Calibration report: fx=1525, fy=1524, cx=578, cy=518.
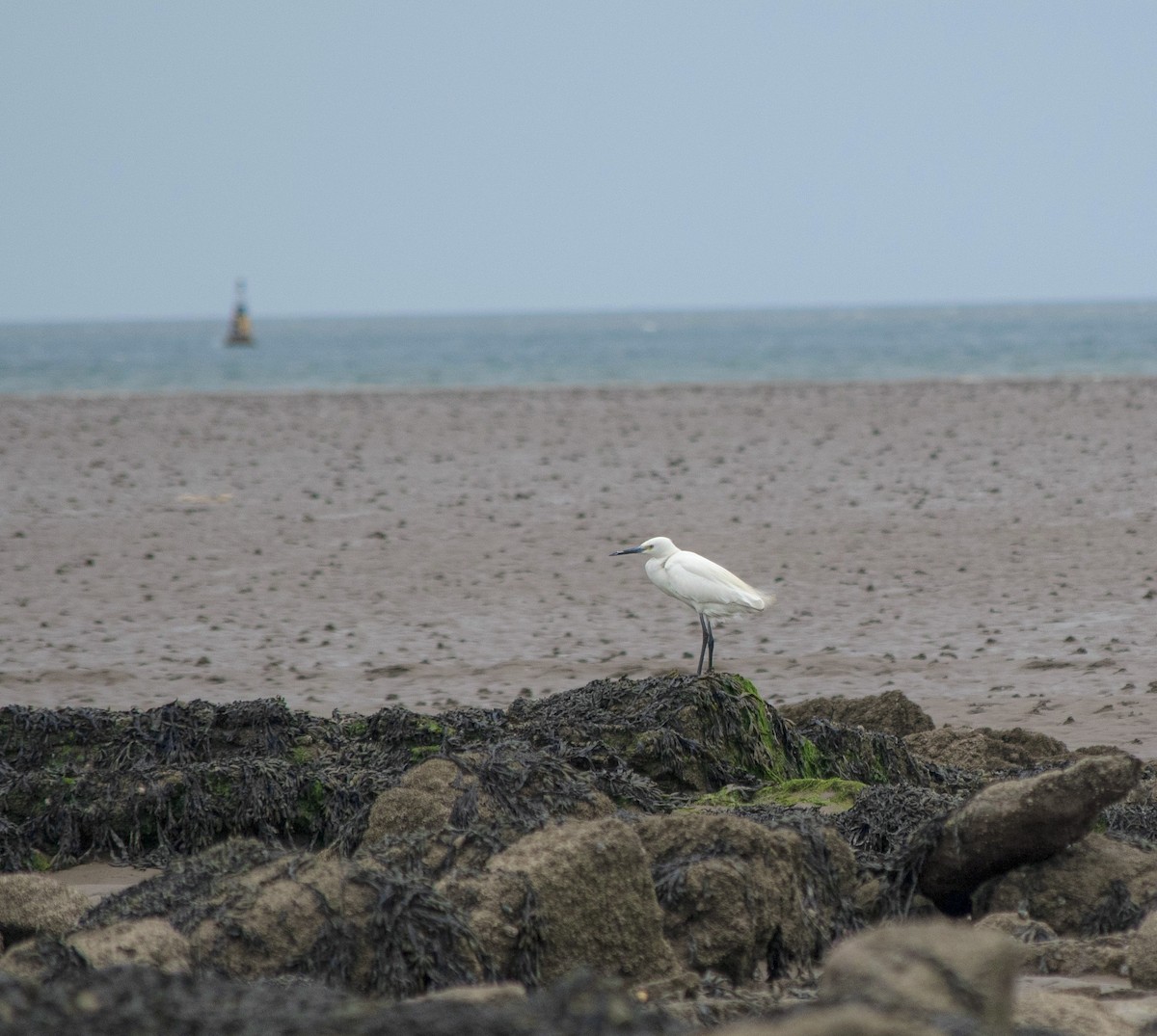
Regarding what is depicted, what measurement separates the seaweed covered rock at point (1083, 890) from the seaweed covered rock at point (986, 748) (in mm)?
1932

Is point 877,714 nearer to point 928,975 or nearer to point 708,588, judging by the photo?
point 708,588

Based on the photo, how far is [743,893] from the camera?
510 cm

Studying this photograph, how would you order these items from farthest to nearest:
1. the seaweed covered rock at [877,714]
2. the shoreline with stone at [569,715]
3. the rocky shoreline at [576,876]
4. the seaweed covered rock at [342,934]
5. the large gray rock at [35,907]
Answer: the seaweed covered rock at [877,714]
the large gray rock at [35,907]
the shoreline with stone at [569,715]
the seaweed covered rock at [342,934]
the rocky shoreline at [576,876]

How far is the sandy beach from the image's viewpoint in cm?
1043

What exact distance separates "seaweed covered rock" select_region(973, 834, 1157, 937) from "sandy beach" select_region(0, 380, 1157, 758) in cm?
284

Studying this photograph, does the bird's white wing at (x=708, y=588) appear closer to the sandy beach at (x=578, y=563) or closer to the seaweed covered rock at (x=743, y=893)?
the sandy beach at (x=578, y=563)

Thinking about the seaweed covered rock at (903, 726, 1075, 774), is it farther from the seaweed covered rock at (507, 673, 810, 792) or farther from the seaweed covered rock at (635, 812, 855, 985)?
the seaweed covered rock at (635, 812, 855, 985)

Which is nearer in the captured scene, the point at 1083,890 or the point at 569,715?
the point at 1083,890

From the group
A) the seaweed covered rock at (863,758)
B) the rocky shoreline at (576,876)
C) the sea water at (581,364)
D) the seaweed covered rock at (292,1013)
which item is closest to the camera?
the seaweed covered rock at (292,1013)

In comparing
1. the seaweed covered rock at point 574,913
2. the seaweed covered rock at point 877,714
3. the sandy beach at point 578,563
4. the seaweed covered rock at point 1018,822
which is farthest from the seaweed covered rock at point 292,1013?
the sandy beach at point 578,563

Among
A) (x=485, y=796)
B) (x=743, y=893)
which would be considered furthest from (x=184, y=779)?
(x=743, y=893)

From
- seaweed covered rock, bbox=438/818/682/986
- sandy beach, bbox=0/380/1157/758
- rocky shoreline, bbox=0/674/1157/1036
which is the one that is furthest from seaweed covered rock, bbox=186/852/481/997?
sandy beach, bbox=0/380/1157/758

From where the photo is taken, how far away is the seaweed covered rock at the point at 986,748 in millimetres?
7727

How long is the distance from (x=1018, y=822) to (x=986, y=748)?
8.26ft
